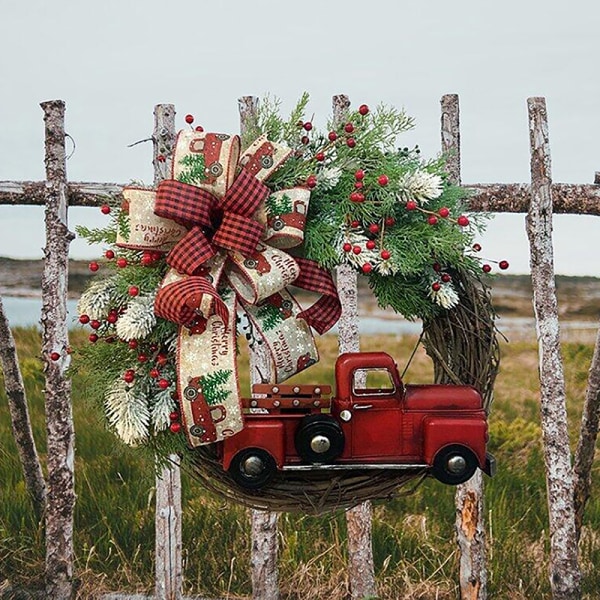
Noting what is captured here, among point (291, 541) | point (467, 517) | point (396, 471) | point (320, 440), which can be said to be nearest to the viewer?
point (320, 440)

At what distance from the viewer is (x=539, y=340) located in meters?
3.66

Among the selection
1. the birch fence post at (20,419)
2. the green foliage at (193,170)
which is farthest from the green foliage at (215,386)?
the birch fence post at (20,419)

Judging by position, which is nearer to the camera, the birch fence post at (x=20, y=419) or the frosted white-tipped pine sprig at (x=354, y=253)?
the frosted white-tipped pine sprig at (x=354, y=253)

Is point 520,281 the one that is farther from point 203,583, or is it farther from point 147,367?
point 147,367

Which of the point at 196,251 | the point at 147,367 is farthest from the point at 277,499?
the point at 196,251

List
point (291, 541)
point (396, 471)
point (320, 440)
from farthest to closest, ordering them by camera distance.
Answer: point (291, 541) < point (396, 471) < point (320, 440)

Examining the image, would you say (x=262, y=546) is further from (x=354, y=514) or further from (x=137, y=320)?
(x=137, y=320)

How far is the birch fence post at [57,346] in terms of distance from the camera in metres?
3.67

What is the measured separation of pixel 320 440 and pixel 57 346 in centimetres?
180

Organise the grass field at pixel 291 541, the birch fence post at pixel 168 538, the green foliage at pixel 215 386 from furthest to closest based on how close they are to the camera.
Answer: the grass field at pixel 291 541 → the birch fence post at pixel 168 538 → the green foliage at pixel 215 386

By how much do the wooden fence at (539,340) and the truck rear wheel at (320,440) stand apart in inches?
64.7

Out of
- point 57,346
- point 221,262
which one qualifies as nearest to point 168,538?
point 57,346

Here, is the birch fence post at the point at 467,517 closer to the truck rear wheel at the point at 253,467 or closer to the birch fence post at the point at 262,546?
the birch fence post at the point at 262,546

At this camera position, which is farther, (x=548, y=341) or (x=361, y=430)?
(x=548, y=341)
